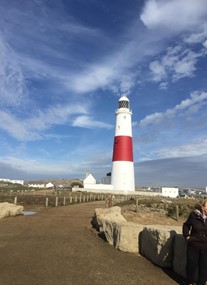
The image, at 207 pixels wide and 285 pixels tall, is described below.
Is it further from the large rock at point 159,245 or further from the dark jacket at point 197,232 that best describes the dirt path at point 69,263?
the dark jacket at point 197,232

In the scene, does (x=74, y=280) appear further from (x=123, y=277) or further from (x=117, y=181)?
(x=117, y=181)

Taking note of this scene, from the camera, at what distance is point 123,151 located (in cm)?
4766

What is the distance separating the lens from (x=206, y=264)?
732 centimetres

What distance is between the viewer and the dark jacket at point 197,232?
7.27 metres

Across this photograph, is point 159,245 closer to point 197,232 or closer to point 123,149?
point 197,232

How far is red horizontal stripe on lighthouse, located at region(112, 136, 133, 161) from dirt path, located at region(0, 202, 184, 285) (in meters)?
33.3

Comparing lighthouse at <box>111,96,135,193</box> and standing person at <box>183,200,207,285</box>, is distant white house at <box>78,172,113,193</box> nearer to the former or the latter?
lighthouse at <box>111,96,135,193</box>

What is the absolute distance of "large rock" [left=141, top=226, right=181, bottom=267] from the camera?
9.05m

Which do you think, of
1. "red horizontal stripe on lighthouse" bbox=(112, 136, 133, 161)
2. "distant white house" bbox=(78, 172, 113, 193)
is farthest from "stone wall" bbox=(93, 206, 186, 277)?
"distant white house" bbox=(78, 172, 113, 193)

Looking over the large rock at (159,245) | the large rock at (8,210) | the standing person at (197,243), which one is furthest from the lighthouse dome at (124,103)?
the standing person at (197,243)

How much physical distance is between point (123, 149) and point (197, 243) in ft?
133

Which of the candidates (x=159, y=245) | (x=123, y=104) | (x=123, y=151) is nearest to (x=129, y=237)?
(x=159, y=245)

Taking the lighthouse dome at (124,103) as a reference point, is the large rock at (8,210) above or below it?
below

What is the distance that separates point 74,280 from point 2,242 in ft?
17.7
